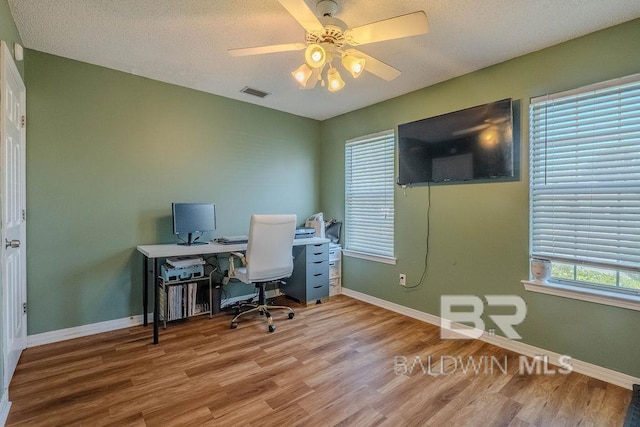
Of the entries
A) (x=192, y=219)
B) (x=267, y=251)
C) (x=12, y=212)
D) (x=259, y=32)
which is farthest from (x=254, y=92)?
(x=12, y=212)

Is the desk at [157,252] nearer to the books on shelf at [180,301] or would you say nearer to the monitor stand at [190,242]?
the monitor stand at [190,242]

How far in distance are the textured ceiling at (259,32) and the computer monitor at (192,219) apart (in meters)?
1.28

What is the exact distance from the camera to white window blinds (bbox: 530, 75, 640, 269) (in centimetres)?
207

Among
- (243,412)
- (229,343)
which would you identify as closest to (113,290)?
(229,343)

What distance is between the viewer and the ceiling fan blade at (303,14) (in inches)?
61.7

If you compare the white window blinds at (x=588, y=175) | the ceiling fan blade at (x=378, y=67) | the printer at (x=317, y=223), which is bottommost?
the printer at (x=317, y=223)

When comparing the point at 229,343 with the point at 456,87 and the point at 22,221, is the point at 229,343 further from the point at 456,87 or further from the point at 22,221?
the point at 456,87

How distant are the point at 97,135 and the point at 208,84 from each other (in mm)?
1147

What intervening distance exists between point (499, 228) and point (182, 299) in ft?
9.86

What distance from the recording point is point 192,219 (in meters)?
3.21

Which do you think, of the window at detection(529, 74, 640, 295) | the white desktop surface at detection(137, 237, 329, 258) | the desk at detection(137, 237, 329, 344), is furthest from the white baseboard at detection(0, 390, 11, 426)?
the window at detection(529, 74, 640, 295)

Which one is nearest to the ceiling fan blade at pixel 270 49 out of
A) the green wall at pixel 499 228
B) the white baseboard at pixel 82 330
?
the green wall at pixel 499 228

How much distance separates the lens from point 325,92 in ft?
11.4

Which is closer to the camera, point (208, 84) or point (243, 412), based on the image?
point (243, 412)
